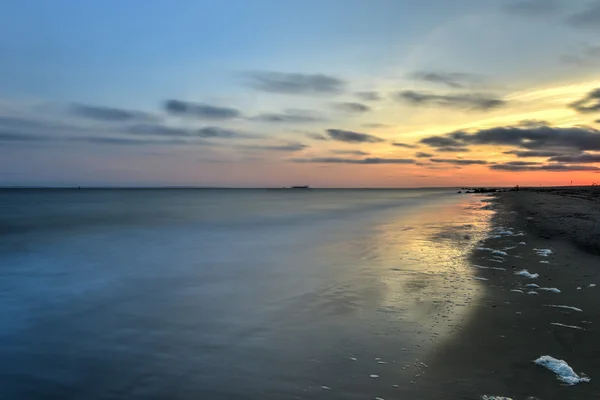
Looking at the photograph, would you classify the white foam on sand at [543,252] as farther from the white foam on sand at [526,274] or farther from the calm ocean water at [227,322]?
the white foam on sand at [526,274]

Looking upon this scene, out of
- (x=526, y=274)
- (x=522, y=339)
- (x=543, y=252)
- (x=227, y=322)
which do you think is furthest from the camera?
(x=543, y=252)

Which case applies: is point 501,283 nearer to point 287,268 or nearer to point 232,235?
point 287,268

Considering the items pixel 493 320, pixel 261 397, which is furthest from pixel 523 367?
pixel 261 397

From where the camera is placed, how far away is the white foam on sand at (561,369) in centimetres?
581

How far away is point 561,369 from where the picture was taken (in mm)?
6129

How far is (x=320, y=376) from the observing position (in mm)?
6359

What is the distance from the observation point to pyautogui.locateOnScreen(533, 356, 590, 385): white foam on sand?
5.81 m

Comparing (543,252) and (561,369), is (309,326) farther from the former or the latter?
(543,252)

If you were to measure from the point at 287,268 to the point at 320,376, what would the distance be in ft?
33.3

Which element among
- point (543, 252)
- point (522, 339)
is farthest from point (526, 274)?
point (522, 339)

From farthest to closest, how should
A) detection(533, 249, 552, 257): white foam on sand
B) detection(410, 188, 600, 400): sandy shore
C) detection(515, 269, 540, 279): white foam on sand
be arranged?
detection(533, 249, 552, 257): white foam on sand < detection(515, 269, 540, 279): white foam on sand < detection(410, 188, 600, 400): sandy shore

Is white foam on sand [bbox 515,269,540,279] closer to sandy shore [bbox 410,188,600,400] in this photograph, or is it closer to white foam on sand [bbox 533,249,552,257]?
sandy shore [bbox 410,188,600,400]

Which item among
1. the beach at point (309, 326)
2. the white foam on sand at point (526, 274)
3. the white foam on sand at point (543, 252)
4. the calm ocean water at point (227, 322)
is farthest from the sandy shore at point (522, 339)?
the white foam on sand at point (543, 252)

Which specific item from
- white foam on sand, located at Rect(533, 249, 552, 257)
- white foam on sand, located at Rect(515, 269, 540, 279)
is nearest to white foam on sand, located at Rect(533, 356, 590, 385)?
white foam on sand, located at Rect(515, 269, 540, 279)
